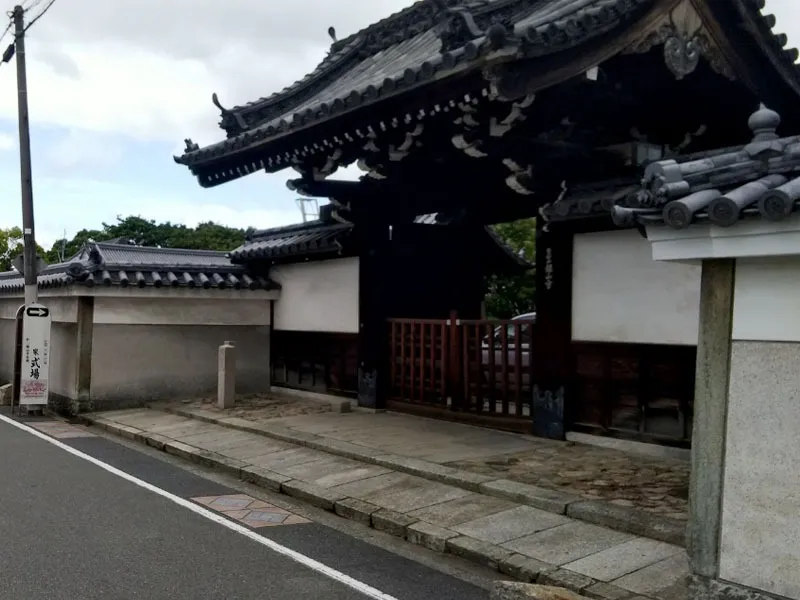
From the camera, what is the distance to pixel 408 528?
657cm

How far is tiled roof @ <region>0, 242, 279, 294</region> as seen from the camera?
14133mm

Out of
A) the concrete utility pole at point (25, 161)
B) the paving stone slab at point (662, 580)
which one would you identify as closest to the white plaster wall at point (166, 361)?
the concrete utility pole at point (25, 161)

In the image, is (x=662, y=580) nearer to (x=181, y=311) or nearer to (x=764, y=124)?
(x=764, y=124)

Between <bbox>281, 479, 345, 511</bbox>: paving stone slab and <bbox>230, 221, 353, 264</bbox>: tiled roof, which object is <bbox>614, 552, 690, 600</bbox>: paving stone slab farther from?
<bbox>230, 221, 353, 264</bbox>: tiled roof

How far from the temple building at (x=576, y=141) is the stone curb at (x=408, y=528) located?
11.4ft

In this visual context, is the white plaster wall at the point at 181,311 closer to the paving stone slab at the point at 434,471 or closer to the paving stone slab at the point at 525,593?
the paving stone slab at the point at 434,471

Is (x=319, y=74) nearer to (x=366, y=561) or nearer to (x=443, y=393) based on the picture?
(x=443, y=393)

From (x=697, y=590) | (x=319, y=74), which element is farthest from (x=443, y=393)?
(x=697, y=590)

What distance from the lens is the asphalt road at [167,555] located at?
17.3 feet

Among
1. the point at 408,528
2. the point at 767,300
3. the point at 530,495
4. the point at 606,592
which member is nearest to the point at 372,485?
the point at 408,528

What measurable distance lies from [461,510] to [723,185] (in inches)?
153

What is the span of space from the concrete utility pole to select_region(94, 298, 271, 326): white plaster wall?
5.63ft

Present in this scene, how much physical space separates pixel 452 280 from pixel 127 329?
6464 mm

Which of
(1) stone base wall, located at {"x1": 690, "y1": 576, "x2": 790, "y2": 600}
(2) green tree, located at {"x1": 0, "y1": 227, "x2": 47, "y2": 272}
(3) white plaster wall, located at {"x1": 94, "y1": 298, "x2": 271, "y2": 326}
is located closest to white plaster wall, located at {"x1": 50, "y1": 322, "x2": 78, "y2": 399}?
(3) white plaster wall, located at {"x1": 94, "y1": 298, "x2": 271, "y2": 326}
